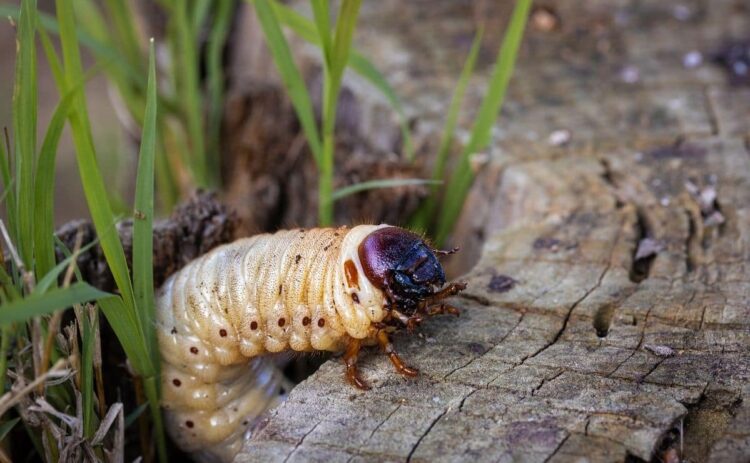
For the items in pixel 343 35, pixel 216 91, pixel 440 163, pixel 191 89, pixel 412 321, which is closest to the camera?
A: pixel 412 321

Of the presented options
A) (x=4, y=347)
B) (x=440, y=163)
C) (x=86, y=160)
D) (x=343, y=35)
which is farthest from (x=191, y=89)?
(x=4, y=347)

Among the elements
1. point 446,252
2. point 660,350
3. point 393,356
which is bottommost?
point 660,350

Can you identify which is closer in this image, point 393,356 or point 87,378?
point 87,378

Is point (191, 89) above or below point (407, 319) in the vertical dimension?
above

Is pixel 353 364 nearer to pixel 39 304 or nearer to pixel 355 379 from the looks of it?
pixel 355 379

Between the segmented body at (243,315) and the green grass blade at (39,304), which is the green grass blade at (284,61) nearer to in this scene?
the segmented body at (243,315)

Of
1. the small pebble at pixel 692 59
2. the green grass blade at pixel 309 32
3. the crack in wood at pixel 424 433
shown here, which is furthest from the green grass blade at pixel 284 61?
the small pebble at pixel 692 59
